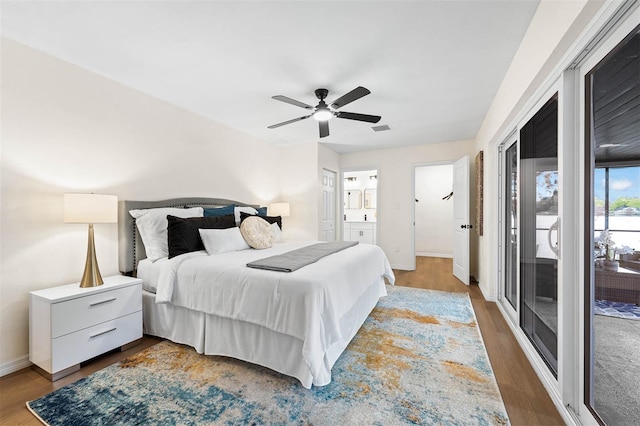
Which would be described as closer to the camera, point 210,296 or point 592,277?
point 592,277

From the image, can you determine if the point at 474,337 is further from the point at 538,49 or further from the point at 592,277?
the point at 538,49

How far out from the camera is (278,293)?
1.88 m

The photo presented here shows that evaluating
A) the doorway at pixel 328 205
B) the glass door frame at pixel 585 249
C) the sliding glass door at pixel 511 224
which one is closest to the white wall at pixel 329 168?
the doorway at pixel 328 205

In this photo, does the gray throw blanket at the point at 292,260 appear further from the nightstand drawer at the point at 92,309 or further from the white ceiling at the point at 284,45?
the white ceiling at the point at 284,45

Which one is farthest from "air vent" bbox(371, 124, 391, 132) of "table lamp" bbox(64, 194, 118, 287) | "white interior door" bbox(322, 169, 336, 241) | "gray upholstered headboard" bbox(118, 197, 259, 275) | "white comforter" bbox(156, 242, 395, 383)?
"table lamp" bbox(64, 194, 118, 287)

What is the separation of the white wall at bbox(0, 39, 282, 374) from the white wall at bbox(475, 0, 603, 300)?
357 centimetres

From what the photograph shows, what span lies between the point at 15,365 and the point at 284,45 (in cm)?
321

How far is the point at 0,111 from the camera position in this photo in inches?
79.1

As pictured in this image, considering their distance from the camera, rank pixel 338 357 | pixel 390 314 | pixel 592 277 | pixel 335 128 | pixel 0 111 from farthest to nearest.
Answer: pixel 335 128, pixel 390 314, pixel 338 357, pixel 0 111, pixel 592 277

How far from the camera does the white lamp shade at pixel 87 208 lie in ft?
6.99

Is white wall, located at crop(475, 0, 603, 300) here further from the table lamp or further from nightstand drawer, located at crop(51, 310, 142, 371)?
nightstand drawer, located at crop(51, 310, 142, 371)

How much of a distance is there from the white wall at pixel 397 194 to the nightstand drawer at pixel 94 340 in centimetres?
447

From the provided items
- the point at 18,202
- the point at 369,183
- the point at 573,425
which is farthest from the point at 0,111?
the point at 369,183

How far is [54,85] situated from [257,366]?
2901mm
